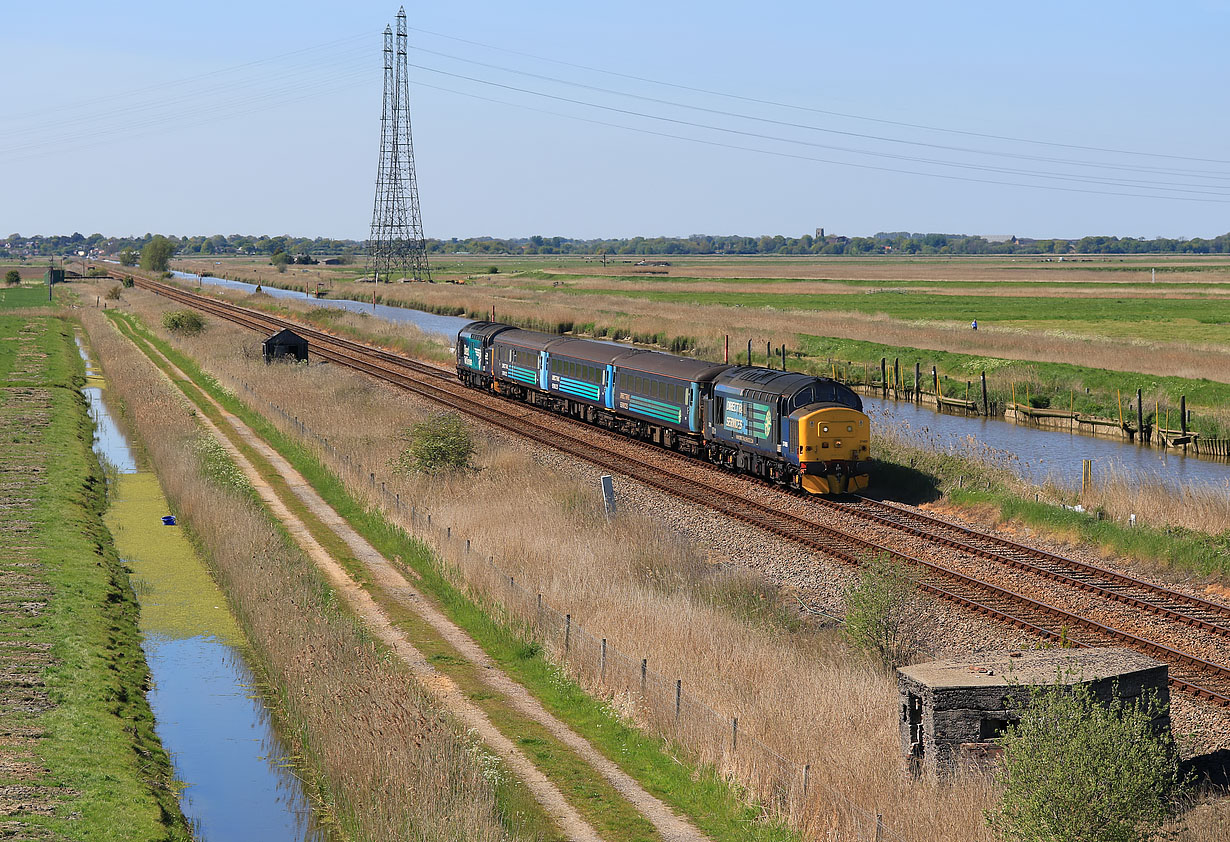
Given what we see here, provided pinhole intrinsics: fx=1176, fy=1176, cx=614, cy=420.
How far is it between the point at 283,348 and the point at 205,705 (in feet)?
162

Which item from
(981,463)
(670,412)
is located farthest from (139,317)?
(981,463)

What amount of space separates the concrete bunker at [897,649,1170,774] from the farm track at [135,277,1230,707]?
4946mm

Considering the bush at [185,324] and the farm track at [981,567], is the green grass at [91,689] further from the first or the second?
the bush at [185,324]

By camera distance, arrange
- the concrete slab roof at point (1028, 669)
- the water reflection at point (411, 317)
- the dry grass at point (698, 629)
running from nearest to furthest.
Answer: the dry grass at point (698, 629) < the concrete slab roof at point (1028, 669) < the water reflection at point (411, 317)

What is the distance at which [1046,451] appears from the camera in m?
48.3

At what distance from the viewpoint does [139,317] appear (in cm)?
12044

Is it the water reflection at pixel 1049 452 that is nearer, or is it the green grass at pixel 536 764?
the green grass at pixel 536 764

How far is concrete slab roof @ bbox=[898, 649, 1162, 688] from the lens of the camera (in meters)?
14.6

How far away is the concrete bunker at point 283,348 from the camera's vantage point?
227 feet

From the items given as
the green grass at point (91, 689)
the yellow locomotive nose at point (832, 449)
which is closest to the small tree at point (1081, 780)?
the green grass at point (91, 689)

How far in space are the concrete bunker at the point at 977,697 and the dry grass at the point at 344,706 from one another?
17.5ft

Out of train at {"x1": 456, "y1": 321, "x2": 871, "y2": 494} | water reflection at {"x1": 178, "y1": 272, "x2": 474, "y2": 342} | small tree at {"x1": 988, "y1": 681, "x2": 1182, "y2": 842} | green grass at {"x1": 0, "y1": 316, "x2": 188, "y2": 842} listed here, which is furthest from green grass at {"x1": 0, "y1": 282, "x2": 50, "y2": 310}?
small tree at {"x1": 988, "y1": 681, "x2": 1182, "y2": 842}

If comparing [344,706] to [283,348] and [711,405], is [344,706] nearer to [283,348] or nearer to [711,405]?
[711,405]

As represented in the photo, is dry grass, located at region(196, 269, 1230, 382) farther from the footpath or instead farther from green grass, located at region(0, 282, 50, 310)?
green grass, located at region(0, 282, 50, 310)
